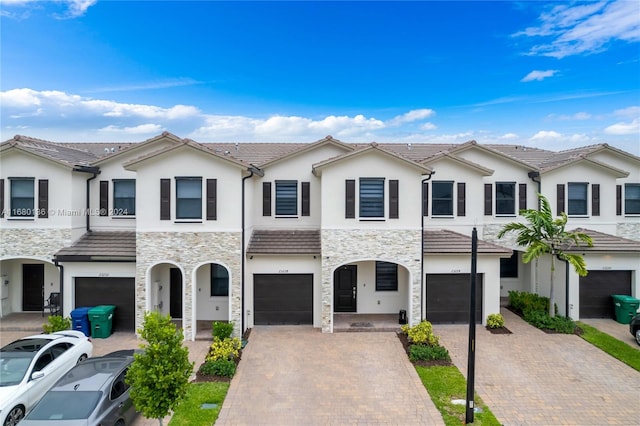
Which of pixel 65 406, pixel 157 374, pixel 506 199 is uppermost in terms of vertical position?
pixel 506 199

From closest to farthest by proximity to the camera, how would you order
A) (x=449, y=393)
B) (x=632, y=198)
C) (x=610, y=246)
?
(x=449, y=393) → (x=610, y=246) → (x=632, y=198)

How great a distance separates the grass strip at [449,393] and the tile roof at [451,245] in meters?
5.15

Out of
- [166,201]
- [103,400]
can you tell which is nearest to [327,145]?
[166,201]

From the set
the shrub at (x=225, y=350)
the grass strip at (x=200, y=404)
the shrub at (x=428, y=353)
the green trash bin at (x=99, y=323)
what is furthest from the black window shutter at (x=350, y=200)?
the green trash bin at (x=99, y=323)

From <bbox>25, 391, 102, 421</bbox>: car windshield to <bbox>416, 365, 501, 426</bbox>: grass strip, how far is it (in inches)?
314

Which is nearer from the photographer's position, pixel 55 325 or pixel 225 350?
pixel 225 350

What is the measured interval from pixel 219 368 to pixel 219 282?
562 cm

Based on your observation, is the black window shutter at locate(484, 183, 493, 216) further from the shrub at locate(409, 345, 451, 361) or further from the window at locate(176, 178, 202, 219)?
the window at locate(176, 178, 202, 219)

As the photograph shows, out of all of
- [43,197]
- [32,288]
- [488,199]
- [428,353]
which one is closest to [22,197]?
[43,197]

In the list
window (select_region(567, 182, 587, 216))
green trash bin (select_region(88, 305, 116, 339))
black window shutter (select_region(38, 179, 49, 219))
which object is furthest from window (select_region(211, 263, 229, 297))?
window (select_region(567, 182, 587, 216))

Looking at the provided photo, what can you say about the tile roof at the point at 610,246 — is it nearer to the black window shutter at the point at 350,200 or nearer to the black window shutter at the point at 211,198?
the black window shutter at the point at 350,200

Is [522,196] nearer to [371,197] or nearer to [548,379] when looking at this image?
[371,197]

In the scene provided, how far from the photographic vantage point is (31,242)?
1550 centimetres

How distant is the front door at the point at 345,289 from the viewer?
1714 centimetres
